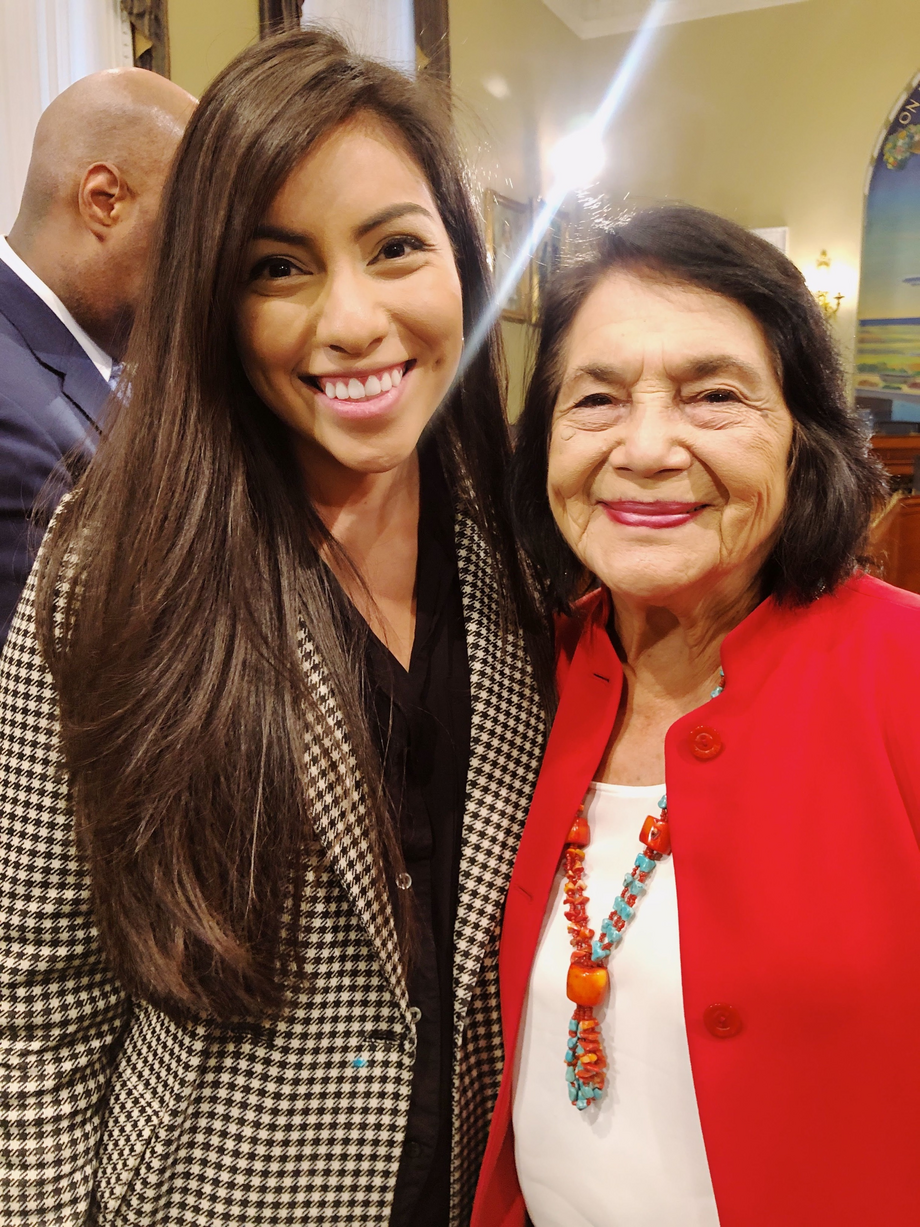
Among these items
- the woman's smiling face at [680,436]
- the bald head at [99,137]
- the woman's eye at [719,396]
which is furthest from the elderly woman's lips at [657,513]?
the bald head at [99,137]

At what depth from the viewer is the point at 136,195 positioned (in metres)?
1.93

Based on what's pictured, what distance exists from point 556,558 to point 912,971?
651 mm

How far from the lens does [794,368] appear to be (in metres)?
1.07

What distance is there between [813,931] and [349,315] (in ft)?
2.70

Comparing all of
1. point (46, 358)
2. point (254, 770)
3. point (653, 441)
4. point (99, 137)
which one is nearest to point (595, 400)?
point (653, 441)

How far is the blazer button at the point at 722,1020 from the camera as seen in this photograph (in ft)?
3.12

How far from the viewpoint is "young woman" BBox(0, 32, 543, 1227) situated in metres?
1.04

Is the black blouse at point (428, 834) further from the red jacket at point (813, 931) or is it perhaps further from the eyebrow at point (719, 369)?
the eyebrow at point (719, 369)

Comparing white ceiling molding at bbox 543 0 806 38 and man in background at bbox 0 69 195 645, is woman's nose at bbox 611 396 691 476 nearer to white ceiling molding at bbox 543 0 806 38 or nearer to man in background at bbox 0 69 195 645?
man in background at bbox 0 69 195 645

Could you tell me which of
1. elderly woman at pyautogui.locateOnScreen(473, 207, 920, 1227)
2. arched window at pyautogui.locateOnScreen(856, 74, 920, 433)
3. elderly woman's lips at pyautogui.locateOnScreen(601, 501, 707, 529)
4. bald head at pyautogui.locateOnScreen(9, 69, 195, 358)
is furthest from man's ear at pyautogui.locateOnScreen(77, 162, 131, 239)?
arched window at pyautogui.locateOnScreen(856, 74, 920, 433)

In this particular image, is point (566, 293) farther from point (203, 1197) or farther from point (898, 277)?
point (898, 277)

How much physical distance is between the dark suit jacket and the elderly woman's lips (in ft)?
2.48

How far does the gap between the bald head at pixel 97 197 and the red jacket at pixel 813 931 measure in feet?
5.13

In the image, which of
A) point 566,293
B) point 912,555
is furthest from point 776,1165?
point 912,555
